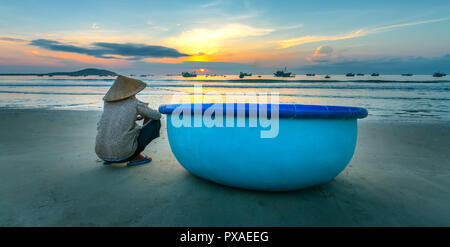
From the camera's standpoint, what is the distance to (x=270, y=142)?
2.04 m

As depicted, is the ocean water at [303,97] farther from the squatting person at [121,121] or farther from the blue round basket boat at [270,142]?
the squatting person at [121,121]

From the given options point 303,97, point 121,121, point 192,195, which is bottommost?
point 192,195

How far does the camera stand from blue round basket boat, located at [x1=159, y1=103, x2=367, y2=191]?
2018 mm

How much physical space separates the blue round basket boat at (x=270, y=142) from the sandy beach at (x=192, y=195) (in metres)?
0.22

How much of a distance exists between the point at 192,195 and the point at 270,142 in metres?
0.88

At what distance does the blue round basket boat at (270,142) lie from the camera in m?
2.02

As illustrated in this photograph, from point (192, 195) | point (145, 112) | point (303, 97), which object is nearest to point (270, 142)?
point (192, 195)

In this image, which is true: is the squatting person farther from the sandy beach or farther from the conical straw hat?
the sandy beach

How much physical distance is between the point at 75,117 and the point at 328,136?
712 cm

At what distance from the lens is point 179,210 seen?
6.94ft

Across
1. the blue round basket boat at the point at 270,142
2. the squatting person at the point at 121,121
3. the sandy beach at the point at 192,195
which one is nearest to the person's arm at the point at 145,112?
the squatting person at the point at 121,121

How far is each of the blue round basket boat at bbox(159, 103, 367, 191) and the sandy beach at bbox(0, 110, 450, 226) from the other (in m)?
0.22

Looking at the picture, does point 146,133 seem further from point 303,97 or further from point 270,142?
point 303,97
